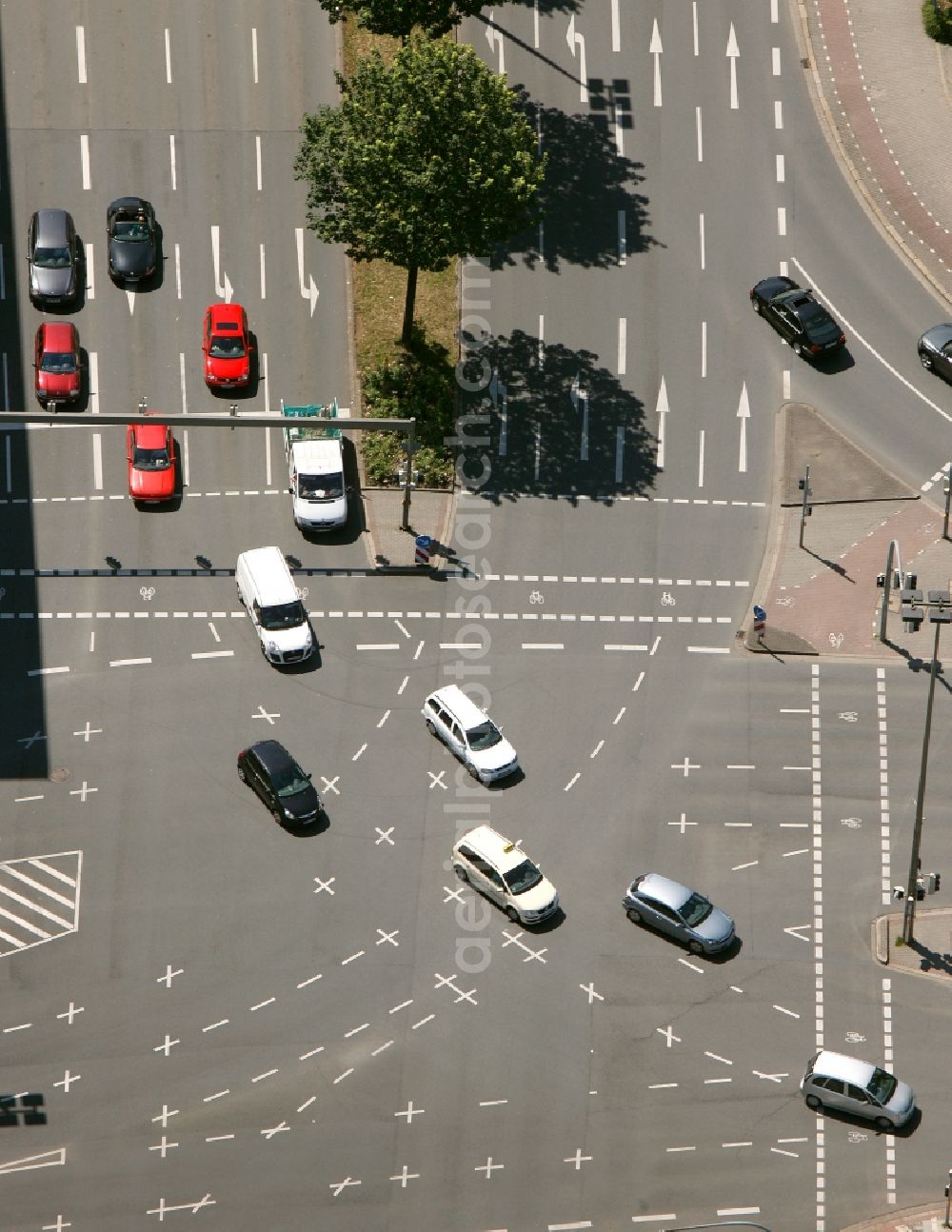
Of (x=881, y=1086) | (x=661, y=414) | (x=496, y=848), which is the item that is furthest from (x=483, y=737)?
(x=661, y=414)

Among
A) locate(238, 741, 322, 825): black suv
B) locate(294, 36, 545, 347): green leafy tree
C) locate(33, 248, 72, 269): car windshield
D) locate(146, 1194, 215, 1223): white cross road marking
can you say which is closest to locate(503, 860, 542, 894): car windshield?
locate(238, 741, 322, 825): black suv

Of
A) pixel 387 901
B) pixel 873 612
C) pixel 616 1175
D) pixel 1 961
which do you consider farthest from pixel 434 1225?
pixel 873 612

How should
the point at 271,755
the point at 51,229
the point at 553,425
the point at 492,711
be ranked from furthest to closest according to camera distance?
the point at 51,229 < the point at 553,425 < the point at 492,711 < the point at 271,755

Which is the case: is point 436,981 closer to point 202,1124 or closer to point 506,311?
point 202,1124

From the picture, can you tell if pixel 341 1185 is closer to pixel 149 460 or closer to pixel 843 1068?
pixel 843 1068

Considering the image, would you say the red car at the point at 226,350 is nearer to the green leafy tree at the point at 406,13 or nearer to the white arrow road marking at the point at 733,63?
the green leafy tree at the point at 406,13

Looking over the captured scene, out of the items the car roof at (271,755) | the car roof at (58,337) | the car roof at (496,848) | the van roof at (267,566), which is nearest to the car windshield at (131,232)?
the car roof at (58,337)

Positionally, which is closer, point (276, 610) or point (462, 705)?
point (462, 705)
